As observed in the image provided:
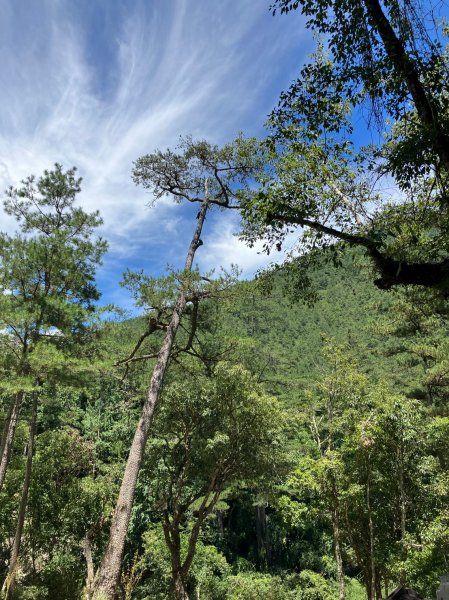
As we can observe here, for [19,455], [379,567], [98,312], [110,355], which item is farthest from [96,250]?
[379,567]

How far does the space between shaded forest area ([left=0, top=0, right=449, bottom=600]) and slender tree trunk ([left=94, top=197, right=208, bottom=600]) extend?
0.03 m

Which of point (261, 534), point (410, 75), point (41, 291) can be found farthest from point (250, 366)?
point (261, 534)

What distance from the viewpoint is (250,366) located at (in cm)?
1664

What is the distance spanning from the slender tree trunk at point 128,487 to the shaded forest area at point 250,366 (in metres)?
0.03

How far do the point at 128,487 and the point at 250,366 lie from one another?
9.95m

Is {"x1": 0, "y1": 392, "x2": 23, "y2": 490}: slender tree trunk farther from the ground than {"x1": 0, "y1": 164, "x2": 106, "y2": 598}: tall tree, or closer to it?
closer to it

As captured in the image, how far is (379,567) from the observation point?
37.4 feet

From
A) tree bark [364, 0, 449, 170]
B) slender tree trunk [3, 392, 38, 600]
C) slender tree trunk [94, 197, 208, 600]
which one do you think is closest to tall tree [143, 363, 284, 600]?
slender tree trunk [94, 197, 208, 600]

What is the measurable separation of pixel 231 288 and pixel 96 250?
383 cm

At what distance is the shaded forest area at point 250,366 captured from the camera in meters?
4.15

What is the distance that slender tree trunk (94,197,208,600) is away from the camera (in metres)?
6.36

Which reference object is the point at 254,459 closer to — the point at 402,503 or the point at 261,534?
the point at 402,503

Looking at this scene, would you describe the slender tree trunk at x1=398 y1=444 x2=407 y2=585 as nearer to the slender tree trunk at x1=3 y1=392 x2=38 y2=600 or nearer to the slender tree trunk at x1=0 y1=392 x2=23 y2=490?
the slender tree trunk at x1=3 y1=392 x2=38 y2=600

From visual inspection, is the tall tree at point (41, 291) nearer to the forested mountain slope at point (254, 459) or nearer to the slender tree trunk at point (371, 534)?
the forested mountain slope at point (254, 459)
